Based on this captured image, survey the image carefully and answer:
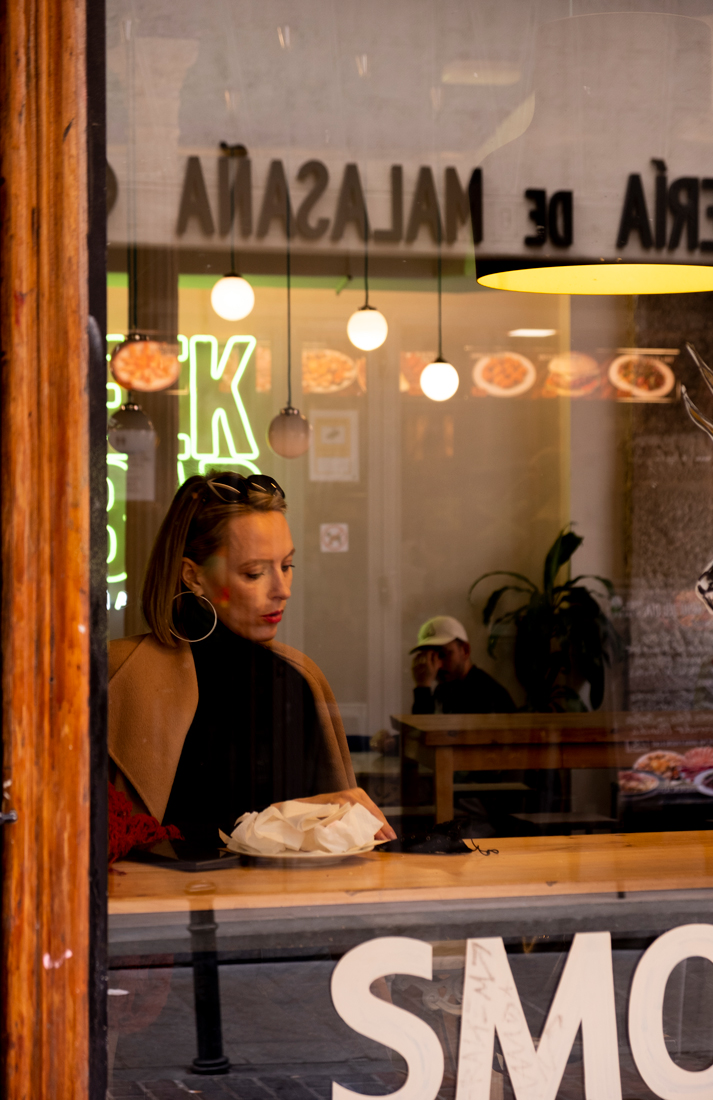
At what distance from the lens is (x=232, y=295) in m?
5.99

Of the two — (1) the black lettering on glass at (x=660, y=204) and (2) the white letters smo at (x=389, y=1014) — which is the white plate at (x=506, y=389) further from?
(2) the white letters smo at (x=389, y=1014)

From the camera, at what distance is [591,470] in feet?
21.6

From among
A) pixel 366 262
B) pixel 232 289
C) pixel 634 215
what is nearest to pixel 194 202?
pixel 232 289

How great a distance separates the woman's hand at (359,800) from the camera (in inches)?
80.9

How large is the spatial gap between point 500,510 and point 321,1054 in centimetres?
524

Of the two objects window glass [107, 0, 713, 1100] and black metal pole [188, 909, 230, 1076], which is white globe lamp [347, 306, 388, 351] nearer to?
window glass [107, 0, 713, 1100]

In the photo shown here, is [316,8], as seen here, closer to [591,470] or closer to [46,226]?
[591,470]

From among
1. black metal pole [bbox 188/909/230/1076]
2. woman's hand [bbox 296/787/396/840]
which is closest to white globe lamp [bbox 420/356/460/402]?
woman's hand [bbox 296/787/396/840]

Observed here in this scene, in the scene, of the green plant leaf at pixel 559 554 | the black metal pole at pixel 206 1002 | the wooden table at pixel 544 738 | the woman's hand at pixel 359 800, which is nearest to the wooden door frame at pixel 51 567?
the black metal pole at pixel 206 1002

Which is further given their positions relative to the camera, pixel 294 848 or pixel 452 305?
pixel 452 305

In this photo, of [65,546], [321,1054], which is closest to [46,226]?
[65,546]

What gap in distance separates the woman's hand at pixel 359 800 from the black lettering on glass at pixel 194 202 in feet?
12.8

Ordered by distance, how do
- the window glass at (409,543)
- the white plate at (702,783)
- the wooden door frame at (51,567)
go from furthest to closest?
the white plate at (702,783) → the window glass at (409,543) → the wooden door frame at (51,567)

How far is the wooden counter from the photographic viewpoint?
5.83 feet
